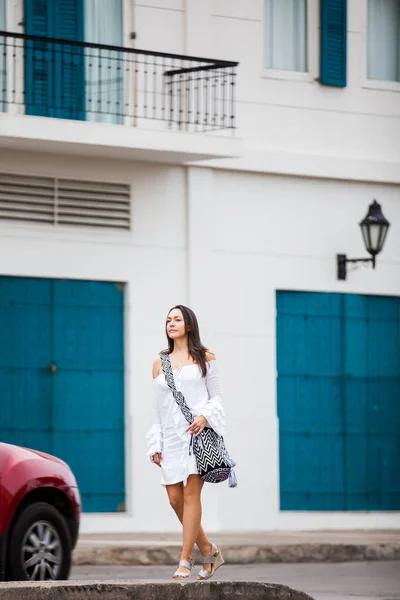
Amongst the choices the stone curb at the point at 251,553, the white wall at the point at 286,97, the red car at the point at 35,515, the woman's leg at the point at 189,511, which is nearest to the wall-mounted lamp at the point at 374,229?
the white wall at the point at 286,97

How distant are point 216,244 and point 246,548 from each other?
5.04 metres

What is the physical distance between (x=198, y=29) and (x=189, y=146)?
178 centimetres

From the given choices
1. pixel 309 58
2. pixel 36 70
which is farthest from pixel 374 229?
pixel 36 70

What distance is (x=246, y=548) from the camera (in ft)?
55.5

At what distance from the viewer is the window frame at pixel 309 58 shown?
21.4 meters

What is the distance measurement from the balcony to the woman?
7246 millimetres

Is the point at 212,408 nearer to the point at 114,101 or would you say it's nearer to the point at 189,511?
the point at 189,511

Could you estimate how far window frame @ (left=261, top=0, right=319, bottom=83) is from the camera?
2141 cm

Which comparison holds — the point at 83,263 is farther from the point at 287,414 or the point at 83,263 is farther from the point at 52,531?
the point at 52,531

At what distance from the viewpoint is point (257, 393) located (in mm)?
20922

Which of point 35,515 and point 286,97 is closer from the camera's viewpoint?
point 35,515

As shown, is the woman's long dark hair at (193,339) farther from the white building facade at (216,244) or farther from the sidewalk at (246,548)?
the white building facade at (216,244)

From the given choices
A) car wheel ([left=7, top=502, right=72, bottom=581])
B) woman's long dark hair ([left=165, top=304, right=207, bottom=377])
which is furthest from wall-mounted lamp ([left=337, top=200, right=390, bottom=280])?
car wheel ([left=7, top=502, right=72, bottom=581])

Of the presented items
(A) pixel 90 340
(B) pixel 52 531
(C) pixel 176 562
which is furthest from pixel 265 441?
(B) pixel 52 531
